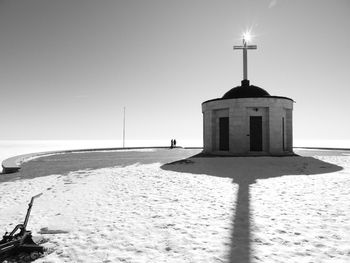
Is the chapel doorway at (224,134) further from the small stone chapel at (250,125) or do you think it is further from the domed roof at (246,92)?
the domed roof at (246,92)

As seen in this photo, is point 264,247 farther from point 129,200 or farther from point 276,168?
point 276,168

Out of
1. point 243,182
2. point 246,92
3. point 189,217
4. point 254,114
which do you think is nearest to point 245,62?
point 246,92

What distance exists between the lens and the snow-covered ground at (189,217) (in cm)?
502

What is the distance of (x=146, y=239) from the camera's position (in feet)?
18.6

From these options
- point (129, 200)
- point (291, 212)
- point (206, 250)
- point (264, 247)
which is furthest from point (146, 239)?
point (291, 212)

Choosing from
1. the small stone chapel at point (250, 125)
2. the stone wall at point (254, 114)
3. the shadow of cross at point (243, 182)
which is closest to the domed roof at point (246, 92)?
the small stone chapel at point (250, 125)

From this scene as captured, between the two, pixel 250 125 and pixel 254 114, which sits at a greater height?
pixel 254 114

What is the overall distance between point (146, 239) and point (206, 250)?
1366 mm

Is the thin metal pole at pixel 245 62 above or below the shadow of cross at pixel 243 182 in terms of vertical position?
above

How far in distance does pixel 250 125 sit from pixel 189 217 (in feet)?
54.8

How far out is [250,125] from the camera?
73.3ft

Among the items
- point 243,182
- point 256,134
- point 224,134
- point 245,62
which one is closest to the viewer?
point 243,182

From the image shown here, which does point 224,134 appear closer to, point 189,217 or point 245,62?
point 245,62

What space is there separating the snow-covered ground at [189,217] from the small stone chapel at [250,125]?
948 centimetres
